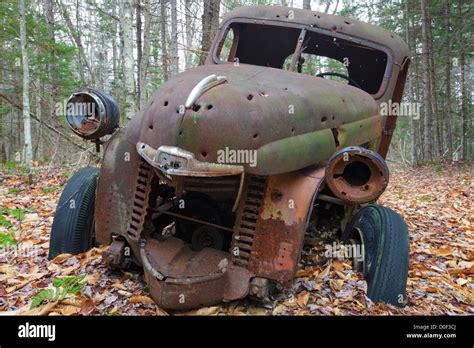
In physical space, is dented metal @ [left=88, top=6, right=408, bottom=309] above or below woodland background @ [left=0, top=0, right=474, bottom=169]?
below

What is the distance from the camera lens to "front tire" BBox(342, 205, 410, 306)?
111 inches

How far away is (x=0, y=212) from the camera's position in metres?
5.38

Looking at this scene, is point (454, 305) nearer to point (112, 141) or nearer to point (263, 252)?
point (263, 252)

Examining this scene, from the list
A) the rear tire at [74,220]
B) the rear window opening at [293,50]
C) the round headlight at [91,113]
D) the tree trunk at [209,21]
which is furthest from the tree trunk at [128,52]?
the round headlight at [91,113]

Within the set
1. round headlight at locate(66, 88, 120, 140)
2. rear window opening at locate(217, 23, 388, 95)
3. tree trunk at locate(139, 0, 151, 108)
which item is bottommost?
round headlight at locate(66, 88, 120, 140)

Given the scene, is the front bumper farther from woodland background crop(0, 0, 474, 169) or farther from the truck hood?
woodland background crop(0, 0, 474, 169)

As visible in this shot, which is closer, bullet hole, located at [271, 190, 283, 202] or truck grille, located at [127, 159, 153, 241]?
bullet hole, located at [271, 190, 283, 202]

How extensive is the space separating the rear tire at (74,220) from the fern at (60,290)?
0.54m

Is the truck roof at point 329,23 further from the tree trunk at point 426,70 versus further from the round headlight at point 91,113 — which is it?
the tree trunk at point 426,70

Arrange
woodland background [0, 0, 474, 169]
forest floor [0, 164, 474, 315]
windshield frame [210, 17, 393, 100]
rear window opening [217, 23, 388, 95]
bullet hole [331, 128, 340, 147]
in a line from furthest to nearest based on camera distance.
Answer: woodland background [0, 0, 474, 169]
rear window opening [217, 23, 388, 95]
windshield frame [210, 17, 393, 100]
bullet hole [331, 128, 340, 147]
forest floor [0, 164, 474, 315]

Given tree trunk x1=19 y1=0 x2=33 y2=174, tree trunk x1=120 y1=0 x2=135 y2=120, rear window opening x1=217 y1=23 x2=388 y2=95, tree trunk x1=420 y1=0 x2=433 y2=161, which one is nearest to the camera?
rear window opening x1=217 y1=23 x2=388 y2=95

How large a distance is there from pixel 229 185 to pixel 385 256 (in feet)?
4.04

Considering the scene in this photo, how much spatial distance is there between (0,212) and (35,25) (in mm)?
7199

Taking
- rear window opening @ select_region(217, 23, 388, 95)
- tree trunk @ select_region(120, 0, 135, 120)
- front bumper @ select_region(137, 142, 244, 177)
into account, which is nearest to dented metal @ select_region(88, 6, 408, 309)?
front bumper @ select_region(137, 142, 244, 177)
